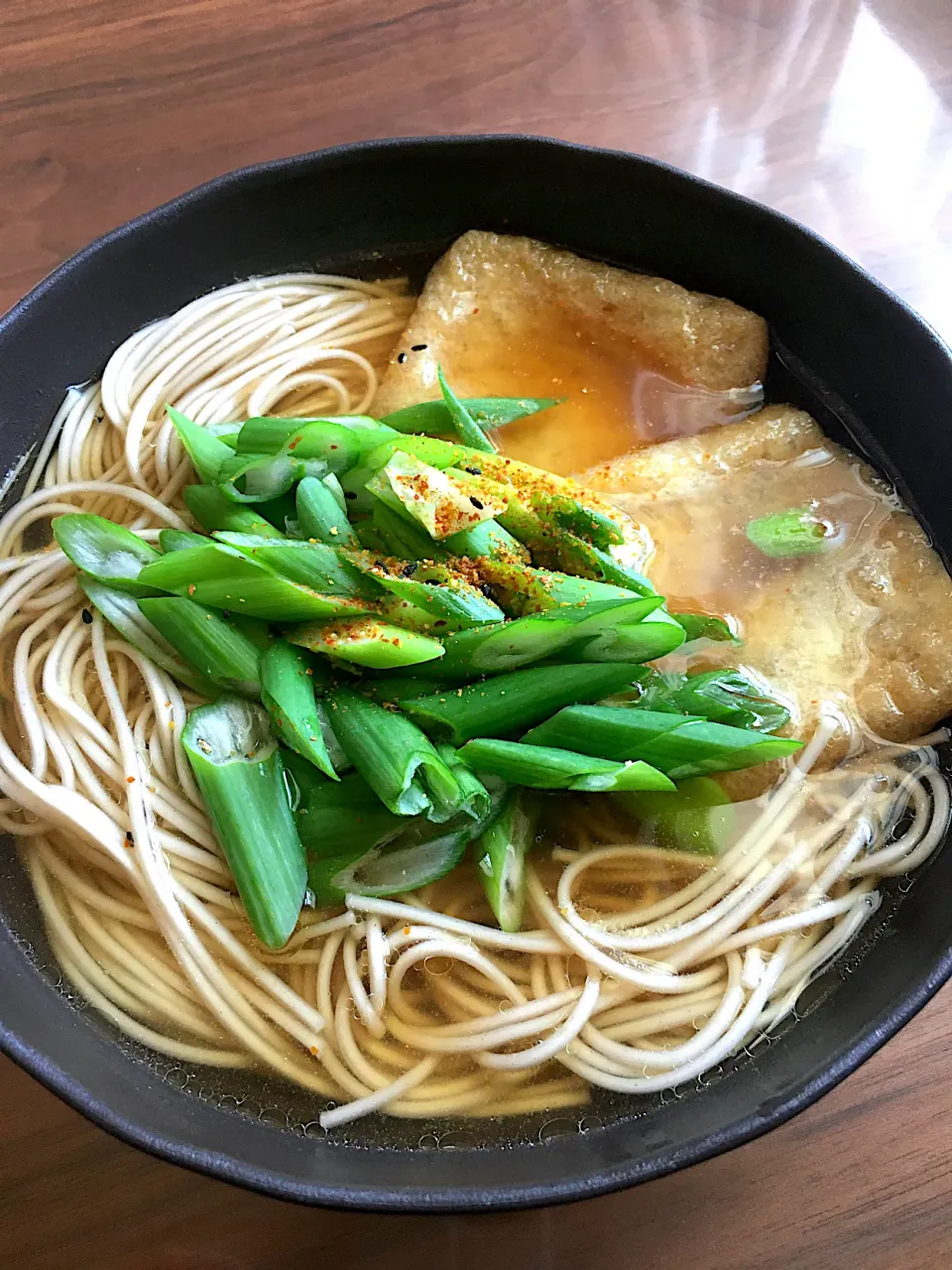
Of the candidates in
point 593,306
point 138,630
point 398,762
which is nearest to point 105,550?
point 138,630

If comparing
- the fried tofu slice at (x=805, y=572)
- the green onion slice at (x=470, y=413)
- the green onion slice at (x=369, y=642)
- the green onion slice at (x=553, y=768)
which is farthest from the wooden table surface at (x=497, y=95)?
the green onion slice at (x=553, y=768)

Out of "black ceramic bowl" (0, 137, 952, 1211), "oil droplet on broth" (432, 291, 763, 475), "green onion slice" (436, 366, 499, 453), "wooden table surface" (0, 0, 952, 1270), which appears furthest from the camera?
"wooden table surface" (0, 0, 952, 1270)

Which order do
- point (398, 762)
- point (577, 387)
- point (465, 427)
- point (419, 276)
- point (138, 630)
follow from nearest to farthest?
point (398, 762) < point (138, 630) < point (465, 427) < point (577, 387) < point (419, 276)

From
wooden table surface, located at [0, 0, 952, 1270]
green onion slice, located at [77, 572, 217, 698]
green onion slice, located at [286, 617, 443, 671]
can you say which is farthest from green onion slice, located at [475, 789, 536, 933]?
wooden table surface, located at [0, 0, 952, 1270]

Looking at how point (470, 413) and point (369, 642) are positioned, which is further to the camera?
point (470, 413)

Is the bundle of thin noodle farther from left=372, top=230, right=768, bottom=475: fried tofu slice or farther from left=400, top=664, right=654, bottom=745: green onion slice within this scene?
left=372, top=230, right=768, bottom=475: fried tofu slice

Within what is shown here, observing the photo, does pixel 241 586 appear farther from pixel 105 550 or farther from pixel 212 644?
pixel 105 550

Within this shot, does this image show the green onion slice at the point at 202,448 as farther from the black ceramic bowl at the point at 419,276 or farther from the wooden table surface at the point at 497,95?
the wooden table surface at the point at 497,95
